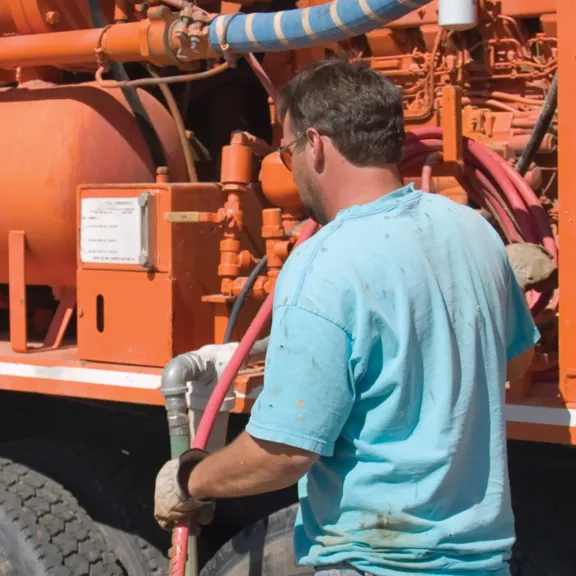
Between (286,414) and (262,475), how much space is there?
0.44ft

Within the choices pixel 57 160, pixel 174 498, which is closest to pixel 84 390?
pixel 57 160

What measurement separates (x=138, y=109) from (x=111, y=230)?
0.50 meters

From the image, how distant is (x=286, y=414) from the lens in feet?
4.99

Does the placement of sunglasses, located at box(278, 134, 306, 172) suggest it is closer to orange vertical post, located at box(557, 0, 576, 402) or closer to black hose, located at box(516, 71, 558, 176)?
orange vertical post, located at box(557, 0, 576, 402)

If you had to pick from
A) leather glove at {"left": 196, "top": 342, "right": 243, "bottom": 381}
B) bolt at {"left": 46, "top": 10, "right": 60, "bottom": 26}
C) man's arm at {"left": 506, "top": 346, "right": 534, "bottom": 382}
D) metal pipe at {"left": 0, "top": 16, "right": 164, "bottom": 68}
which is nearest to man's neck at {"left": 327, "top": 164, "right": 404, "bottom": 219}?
man's arm at {"left": 506, "top": 346, "right": 534, "bottom": 382}

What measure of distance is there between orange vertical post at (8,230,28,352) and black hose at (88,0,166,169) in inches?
18.5

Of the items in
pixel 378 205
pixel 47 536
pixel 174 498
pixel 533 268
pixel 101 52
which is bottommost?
pixel 47 536

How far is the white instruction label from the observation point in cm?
254

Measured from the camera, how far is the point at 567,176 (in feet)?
6.62

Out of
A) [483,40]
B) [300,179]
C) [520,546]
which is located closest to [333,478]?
[300,179]

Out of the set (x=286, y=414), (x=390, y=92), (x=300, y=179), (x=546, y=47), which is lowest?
(x=286, y=414)

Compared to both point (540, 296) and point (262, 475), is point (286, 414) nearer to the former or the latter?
point (262, 475)

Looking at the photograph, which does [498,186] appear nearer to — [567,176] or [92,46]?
[567,176]

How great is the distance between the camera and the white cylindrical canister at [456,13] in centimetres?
237
